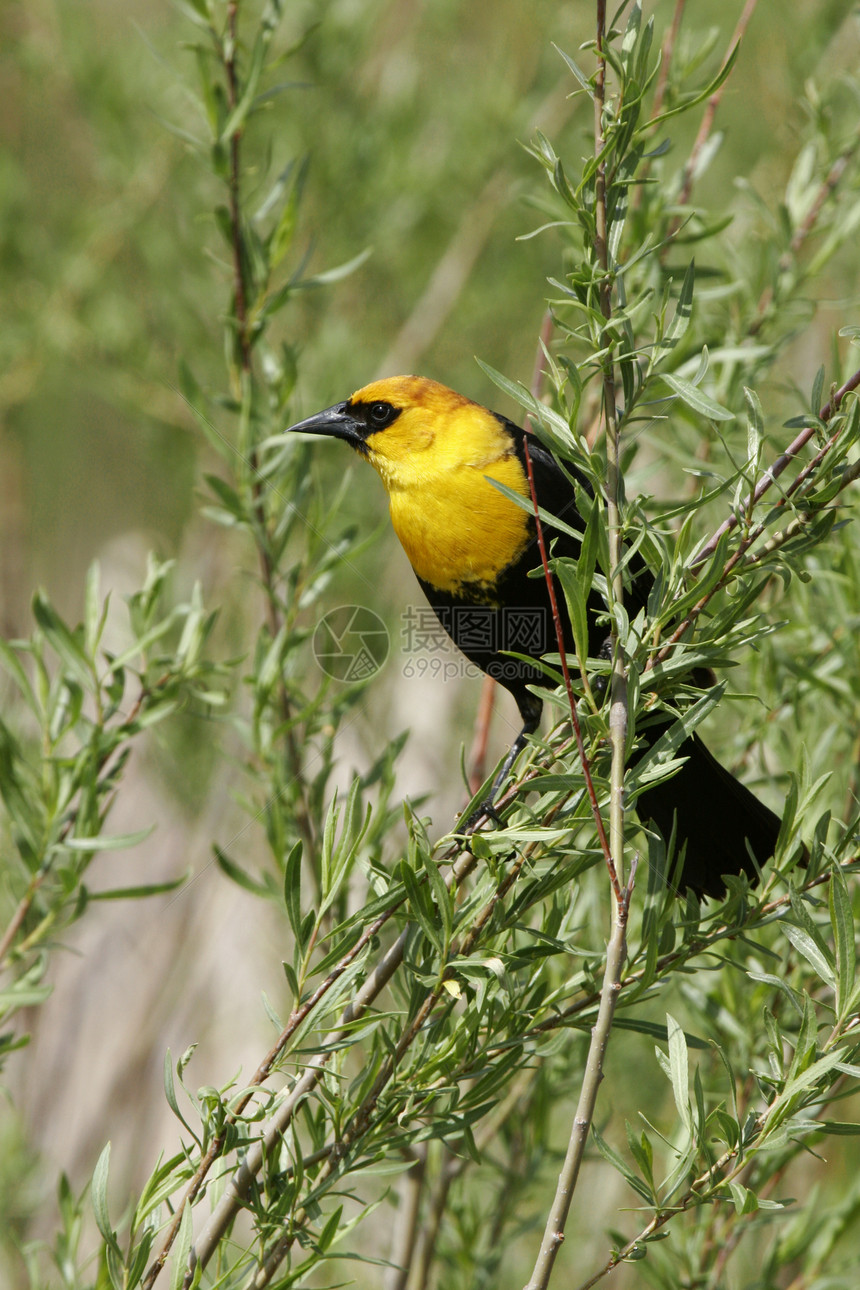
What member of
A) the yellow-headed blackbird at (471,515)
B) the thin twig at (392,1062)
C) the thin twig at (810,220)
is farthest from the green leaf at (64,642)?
the thin twig at (810,220)

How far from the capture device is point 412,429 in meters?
1.94

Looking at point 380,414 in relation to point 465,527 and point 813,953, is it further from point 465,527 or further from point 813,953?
point 813,953

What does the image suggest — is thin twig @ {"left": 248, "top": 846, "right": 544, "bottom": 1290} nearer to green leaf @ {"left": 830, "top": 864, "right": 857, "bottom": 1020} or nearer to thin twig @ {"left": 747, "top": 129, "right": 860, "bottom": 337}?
green leaf @ {"left": 830, "top": 864, "right": 857, "bottom": 1020}

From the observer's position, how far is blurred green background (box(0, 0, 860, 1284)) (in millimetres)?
2604

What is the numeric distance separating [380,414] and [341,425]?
8cm

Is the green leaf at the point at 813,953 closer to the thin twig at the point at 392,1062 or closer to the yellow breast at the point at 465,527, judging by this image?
the thin twig at the point at 392,1062

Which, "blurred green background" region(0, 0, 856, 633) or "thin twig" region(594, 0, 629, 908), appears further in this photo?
"blurred green background" region(0, 0, 856, 633)

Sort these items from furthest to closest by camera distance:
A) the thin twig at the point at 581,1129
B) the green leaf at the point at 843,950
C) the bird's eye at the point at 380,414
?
the bird's eye at the point at 380,414
the green leaf at the point at 843,950
the thin twig at the point at 581,1129

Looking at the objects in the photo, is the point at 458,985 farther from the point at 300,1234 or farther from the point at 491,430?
the point at 491,430

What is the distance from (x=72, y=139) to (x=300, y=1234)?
135 inches

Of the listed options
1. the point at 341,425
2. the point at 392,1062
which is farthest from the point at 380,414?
the point at 392,1062

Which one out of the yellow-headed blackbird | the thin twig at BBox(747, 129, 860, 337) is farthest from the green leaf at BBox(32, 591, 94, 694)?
the thin twig at BBox(747, 129, 860, 337)

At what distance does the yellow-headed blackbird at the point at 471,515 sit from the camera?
1737mm

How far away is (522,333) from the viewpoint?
3193mm
